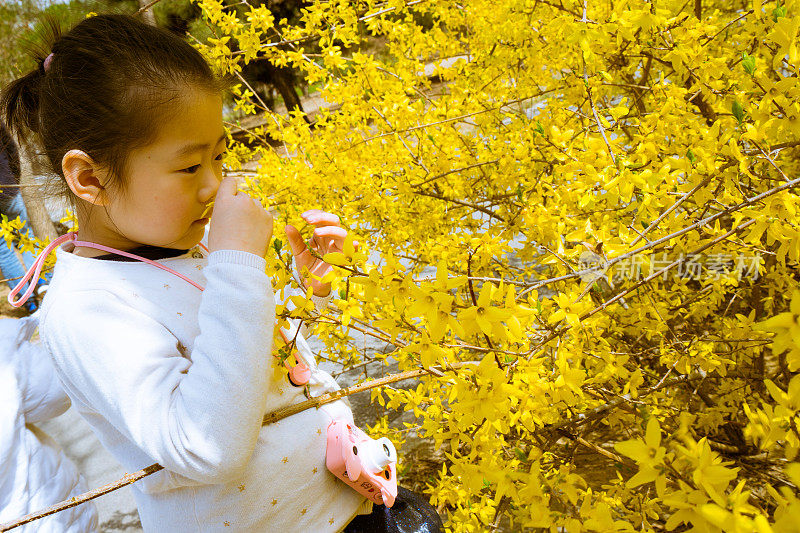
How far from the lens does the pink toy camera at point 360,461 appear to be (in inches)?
41.3

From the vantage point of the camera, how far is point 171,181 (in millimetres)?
961

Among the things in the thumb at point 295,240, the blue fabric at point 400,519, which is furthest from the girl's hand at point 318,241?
the blue fabric at point 400,519

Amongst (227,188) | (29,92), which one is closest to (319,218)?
(227,188)

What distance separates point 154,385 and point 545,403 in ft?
2.47

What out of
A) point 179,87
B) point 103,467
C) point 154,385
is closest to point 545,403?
point 154,385

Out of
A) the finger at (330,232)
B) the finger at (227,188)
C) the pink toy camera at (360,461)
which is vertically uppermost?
the finger at (227,188)

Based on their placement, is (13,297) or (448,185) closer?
(13,297)

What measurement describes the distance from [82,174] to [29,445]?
147 cm

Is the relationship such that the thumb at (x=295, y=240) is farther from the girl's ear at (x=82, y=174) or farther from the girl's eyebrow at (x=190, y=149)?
the girl's ear at (x=82, y=174)

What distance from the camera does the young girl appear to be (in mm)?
822

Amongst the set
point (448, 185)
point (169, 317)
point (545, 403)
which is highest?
point (169, 317)

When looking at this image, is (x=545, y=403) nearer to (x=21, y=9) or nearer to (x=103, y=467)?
(x=21, y=9)

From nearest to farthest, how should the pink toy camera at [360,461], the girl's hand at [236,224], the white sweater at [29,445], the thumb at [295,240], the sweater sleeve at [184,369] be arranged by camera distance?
the sweater sleeve at [184,369] → the girl's hand at [236,224] → the pink toy camera at [360,461] → the thumb at [295,240] → the white sweater at [29,445]

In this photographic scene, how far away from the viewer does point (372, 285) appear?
91 centimetres
